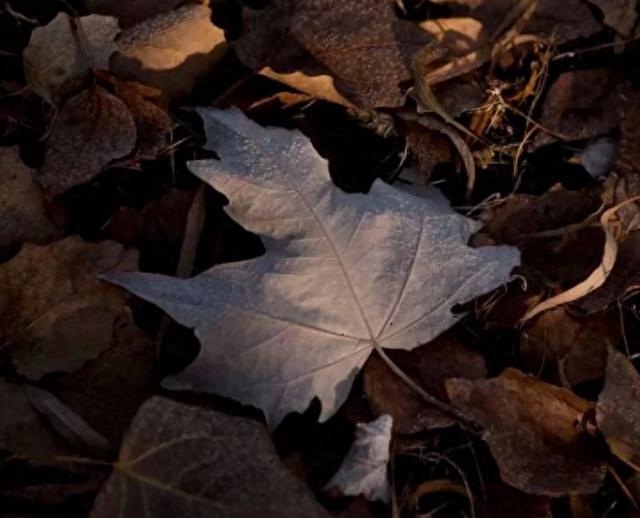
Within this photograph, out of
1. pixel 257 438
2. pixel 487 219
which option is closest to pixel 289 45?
pixel 487 219

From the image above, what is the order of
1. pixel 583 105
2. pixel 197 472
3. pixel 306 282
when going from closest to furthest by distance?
1. pixel 197 472
2. pixel 306 282
3. pixel 583 105

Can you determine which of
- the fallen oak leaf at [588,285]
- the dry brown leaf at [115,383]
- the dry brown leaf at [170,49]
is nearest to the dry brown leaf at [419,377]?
the fallen oak leaf at [588,285]

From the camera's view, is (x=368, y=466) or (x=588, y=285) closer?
(x=368, y=466)

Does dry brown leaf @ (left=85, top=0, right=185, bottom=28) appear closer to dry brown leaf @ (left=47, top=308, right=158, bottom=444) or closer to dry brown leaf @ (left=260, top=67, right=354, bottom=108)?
dry brown leaf @ (left=260, top=67, right=354, bottom=108)

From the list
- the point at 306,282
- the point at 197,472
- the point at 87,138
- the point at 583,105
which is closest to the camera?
the point at 197,472

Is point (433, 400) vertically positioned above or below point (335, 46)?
below

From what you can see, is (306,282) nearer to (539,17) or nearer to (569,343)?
(569,343)

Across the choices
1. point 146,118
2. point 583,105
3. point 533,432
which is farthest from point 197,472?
point 583,105

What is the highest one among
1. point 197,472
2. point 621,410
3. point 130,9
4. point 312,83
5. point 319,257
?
point 130,9
